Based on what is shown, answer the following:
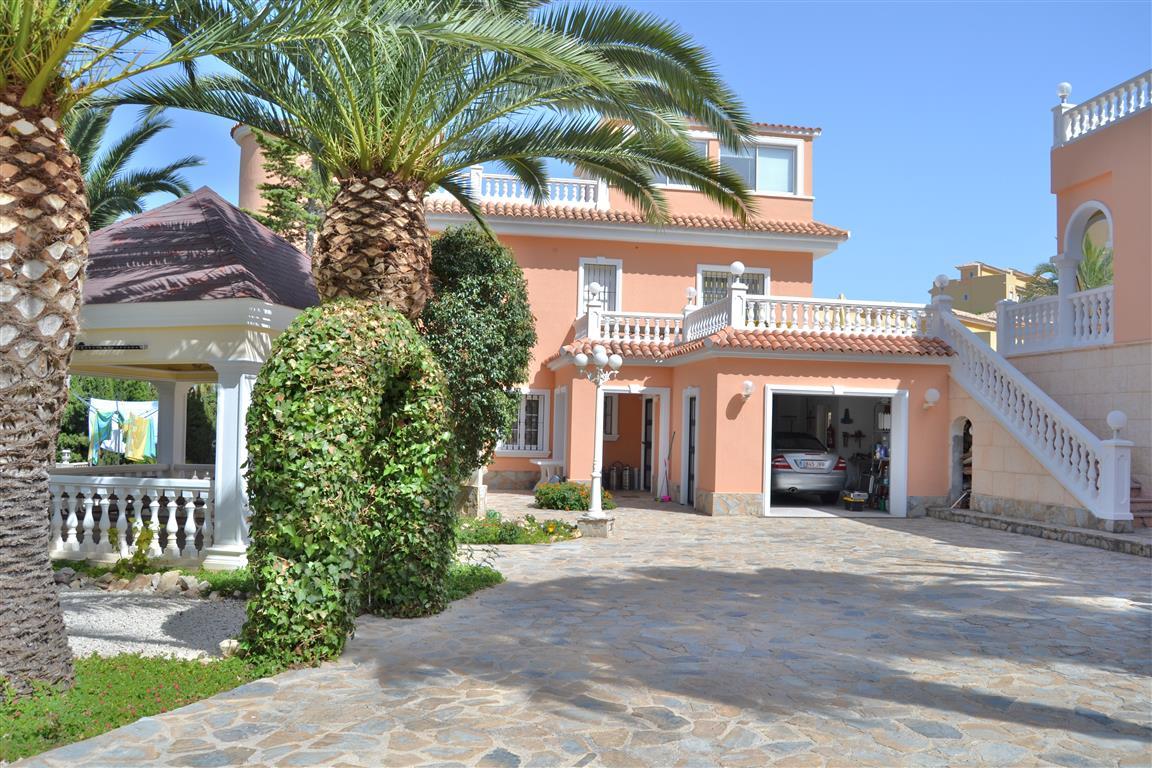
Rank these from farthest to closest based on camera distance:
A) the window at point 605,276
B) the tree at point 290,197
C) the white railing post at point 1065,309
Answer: the window at point 605,276 < the tree at point 290,197 < the white railing post at point 1065,309

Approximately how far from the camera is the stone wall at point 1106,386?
1522 cm

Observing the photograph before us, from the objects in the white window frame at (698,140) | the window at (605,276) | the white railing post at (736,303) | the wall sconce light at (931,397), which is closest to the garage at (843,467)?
the wall sconce light at (931,397)

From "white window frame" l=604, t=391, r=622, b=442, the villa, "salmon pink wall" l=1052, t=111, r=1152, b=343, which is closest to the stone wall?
the villa

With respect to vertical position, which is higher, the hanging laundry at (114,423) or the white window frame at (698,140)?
the white window frame at (698,140)

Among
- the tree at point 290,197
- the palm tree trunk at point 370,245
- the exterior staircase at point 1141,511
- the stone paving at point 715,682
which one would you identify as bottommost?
the stone paving at point 715,682

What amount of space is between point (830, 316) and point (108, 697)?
16.1 meters

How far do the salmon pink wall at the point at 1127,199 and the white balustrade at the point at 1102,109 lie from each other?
0.66 ft

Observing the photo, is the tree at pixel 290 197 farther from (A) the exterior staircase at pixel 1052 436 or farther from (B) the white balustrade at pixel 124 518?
(A) the exterior staircase at pixel 1052 436

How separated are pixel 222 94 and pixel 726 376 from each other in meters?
11.1

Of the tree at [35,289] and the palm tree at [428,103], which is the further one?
the palm tree at [428,103]

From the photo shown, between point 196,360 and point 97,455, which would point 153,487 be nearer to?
point 196,360

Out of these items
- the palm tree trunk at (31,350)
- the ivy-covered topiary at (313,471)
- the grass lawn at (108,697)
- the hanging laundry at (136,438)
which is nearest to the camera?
the grass lawn at (108,697)

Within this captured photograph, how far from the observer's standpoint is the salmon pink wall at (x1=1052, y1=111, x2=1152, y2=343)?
15.4m

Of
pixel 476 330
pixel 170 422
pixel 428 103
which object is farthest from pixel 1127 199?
pixel 170 422
